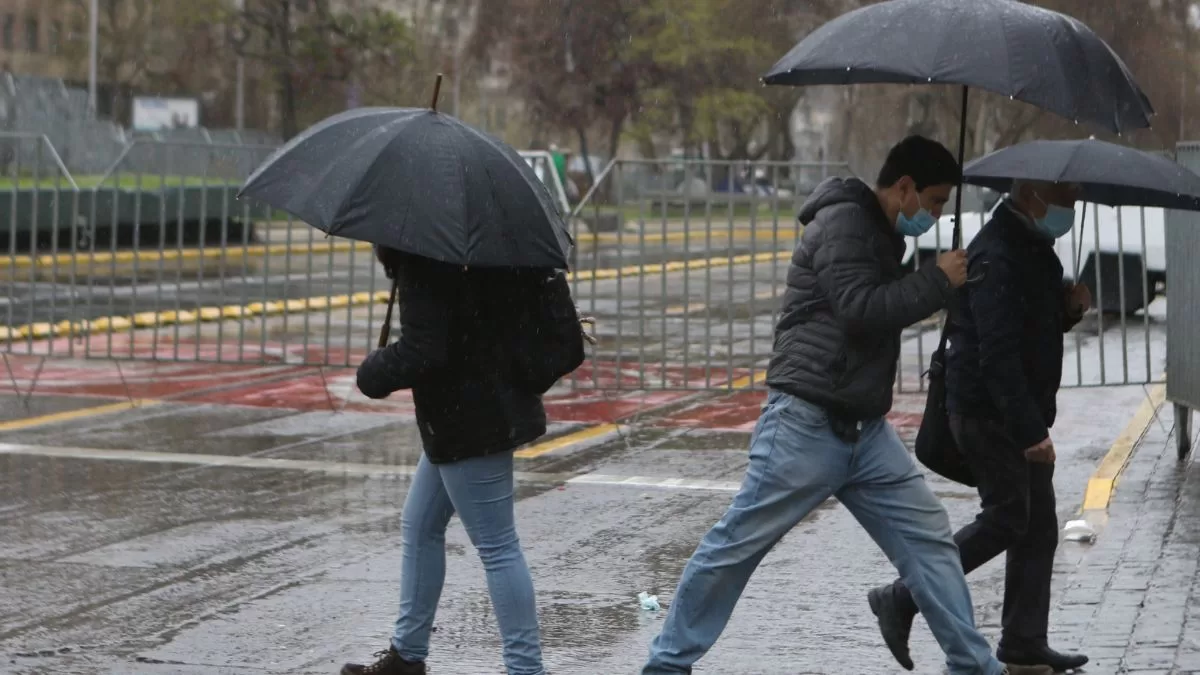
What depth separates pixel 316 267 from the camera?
49.2ft

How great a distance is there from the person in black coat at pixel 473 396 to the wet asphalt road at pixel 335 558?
72 cm

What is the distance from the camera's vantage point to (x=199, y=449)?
34.5ft

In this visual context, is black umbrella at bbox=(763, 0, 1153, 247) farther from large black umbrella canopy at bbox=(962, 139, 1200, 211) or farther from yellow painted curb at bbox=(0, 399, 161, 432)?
yellow painted curb at bbox=(0, 399, 161, 432)

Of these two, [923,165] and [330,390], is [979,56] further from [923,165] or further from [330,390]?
[330,390]

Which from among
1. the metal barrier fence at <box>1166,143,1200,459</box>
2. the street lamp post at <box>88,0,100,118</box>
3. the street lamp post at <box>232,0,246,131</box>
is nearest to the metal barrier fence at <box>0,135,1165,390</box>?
the metal barrier fence at <box>1166,143,1200,459</box>

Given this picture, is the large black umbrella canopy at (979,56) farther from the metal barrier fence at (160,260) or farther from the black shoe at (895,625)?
the metal barrier fence at (160,260)

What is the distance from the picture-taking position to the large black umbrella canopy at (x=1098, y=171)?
5.85 meters

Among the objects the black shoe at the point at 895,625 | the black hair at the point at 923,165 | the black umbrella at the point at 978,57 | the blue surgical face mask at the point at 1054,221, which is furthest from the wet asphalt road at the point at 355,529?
the black umbrella at the point at 978,57

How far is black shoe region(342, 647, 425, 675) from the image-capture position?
5652mm

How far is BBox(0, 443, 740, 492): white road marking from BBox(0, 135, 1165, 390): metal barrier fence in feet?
5.64

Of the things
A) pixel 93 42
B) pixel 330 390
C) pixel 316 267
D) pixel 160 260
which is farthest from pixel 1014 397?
pixel 93 42

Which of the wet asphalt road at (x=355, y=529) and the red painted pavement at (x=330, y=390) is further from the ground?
the red painted pavement at (x=330, y=390)

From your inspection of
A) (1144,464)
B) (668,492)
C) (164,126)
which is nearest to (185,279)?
(668,492)

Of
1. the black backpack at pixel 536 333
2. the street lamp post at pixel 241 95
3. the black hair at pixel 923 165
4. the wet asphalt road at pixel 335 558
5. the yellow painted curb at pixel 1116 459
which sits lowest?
the wet asphalt road at pixel 335 558
